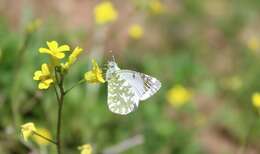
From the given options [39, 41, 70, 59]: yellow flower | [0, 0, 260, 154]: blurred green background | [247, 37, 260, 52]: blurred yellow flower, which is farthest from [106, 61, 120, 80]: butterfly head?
[247, 37, 260, 52]: blurred yellow flower

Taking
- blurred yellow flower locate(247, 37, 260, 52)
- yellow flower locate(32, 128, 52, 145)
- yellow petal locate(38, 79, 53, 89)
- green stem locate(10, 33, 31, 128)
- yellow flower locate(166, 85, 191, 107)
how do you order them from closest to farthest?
yellow petal locate(38, 79, 53, 89)
yellow flower locate(32, 128, 52, 145)
green stem locate(10, 33, 31, 128)
yellow flower locate(166, 85, 191, 107)
blurred yellow flower locate(247, 37, 260, 52)

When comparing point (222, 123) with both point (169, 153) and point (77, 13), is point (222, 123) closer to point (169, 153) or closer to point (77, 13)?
point (169, 153)

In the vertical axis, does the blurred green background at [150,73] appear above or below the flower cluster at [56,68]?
below

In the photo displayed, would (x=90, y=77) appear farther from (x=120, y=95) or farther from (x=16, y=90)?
(x=16, y=90)

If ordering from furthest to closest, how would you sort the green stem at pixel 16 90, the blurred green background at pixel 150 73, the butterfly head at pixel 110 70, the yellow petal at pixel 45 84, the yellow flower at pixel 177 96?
the yellow flower at pixel 177 96, the blurred green background at pixel 150 73, the green stem at pixel 16 90, the butterfly head at pixel 110 70, the yellow petal at pixel 45 84

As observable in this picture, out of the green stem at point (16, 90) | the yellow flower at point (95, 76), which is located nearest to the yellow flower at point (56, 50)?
the yellow flower at point (95, 76)

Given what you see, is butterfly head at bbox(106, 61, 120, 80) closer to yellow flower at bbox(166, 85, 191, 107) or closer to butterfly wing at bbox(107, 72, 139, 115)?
butterfly wing at bbox(107, 72, 139, 115)

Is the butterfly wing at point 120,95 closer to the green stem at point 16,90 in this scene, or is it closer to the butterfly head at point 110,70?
the butterfly head at point 110,70
